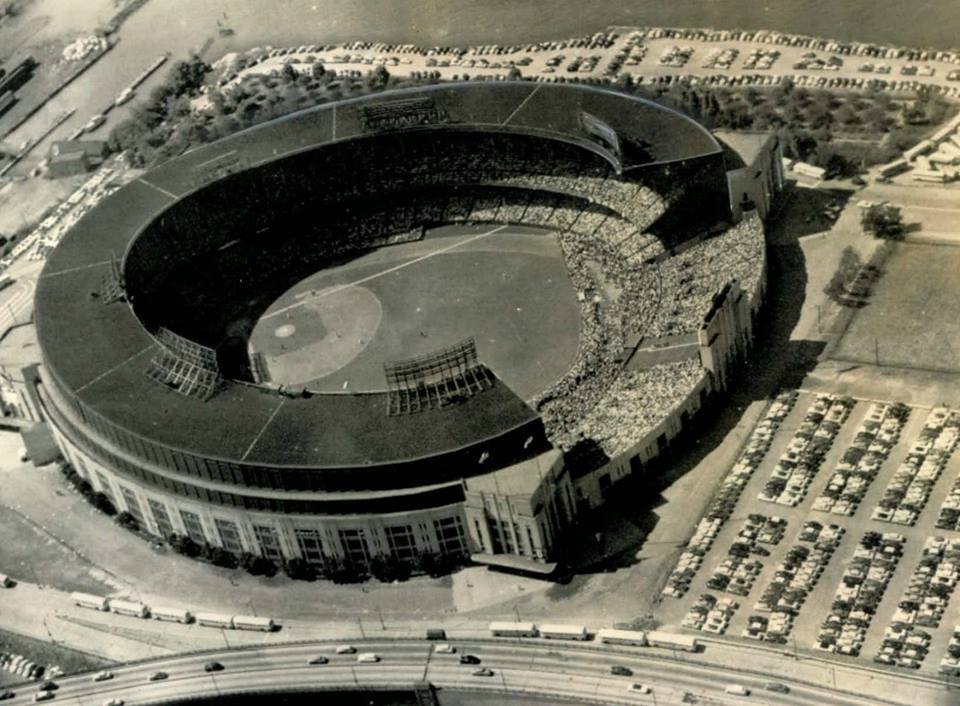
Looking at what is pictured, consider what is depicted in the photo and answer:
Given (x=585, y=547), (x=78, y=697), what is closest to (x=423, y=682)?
(x=585, y=547)

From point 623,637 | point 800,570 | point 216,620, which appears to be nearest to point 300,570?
point 216,620

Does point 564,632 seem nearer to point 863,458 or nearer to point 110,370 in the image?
point 863,458

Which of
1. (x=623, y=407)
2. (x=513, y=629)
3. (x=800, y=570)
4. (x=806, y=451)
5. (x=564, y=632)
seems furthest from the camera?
(x=623, y=407)

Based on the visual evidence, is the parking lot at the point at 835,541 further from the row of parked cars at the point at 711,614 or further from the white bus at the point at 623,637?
the white bus at the point at 623,637

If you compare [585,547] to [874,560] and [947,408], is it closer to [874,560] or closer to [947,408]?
[874,560]

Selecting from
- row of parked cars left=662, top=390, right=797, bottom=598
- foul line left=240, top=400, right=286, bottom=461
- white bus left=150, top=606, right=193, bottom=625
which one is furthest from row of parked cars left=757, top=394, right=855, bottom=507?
white bus left=150, top=606, right=193, bottom=625

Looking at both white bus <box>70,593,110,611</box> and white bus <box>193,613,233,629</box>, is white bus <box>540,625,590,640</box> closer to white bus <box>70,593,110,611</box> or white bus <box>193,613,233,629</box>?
white bus <box>193,613,233,629</box>

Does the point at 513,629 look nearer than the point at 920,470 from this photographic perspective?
Yes
